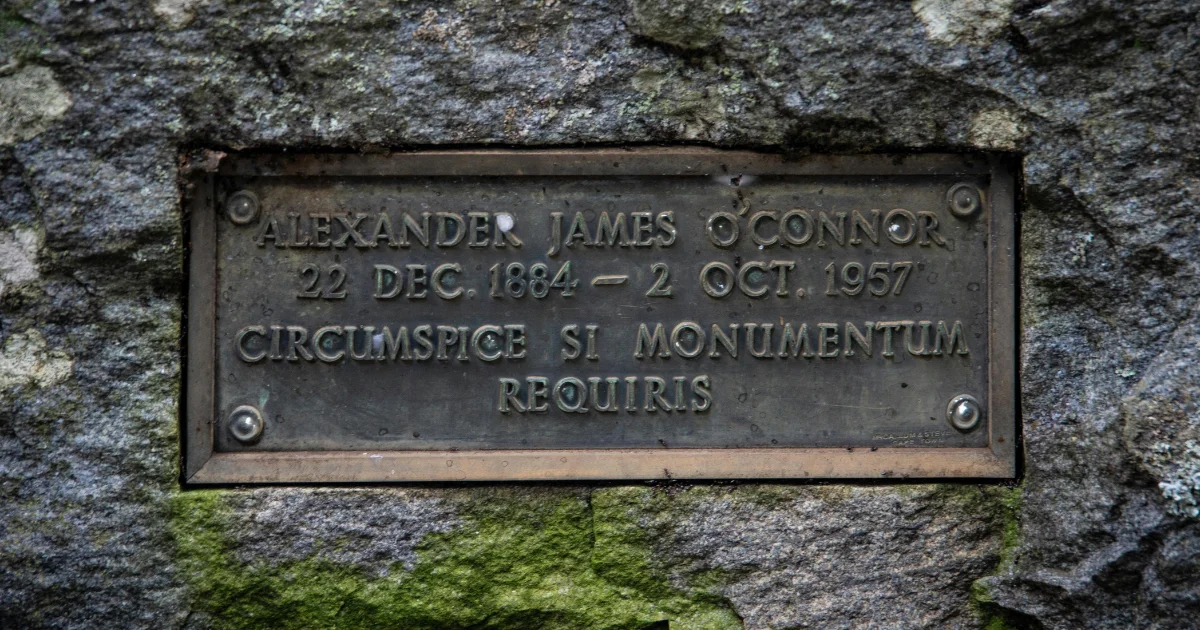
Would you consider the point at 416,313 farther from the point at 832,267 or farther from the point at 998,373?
the point at 998,373

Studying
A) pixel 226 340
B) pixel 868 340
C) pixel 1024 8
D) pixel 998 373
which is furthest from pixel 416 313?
pixel 1024 8

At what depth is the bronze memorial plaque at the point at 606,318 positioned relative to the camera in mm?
2148

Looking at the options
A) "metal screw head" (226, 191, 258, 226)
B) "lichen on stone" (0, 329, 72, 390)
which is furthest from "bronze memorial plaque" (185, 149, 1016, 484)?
"lichen on stone" (0, 329, 72, 390)

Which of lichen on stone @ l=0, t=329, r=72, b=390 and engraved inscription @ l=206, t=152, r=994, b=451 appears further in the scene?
engraved inscription @ l=206, t=152, r=994, b=451

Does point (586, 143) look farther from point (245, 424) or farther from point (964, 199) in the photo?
point (245, 424)

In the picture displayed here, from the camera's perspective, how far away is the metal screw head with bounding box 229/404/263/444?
2.15 metres

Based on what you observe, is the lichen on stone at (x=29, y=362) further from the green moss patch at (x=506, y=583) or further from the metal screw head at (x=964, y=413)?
the metal screw head at (x=964, y=413)

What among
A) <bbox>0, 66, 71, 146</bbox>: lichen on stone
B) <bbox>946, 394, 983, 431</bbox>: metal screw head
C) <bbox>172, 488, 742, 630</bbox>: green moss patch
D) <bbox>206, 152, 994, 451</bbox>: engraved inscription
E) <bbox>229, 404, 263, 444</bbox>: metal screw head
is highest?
<bbox>0, 66, 71, 146</bbox>: lichen on stone

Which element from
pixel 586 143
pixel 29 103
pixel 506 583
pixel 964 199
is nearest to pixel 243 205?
pixel 29 103

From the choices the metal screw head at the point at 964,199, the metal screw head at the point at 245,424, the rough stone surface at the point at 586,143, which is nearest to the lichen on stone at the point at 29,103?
the rough stone surface at the point at 586,143

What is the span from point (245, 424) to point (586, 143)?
994mm

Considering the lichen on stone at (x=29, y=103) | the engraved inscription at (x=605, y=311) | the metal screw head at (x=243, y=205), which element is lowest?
the engraved inscription at (x=605, y=311)

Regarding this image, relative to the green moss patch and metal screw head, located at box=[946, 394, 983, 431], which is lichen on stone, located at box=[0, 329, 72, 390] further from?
metal screw head, located at box=[946, 394, 983, 431]

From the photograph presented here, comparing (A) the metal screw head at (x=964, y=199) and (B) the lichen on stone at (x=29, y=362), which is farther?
(A) the metal screw head at (x=964, y=199)
